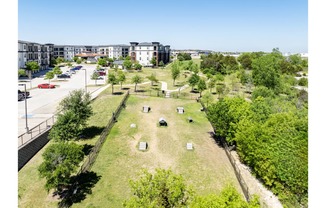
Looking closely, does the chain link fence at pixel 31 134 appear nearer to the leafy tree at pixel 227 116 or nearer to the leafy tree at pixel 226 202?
the leafy tree at pixel 226 202

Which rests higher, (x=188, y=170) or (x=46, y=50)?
(x=46, y=50)

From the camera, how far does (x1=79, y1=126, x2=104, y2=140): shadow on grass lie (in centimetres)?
A: 3601

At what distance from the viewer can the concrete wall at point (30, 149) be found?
27.5m

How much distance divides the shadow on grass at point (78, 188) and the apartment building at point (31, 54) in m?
83.3

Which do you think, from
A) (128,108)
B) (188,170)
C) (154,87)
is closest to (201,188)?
(188,170)

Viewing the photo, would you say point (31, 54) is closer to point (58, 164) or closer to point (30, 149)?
point (30, 149)

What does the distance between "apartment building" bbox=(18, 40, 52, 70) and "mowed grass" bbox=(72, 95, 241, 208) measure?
6853 cm

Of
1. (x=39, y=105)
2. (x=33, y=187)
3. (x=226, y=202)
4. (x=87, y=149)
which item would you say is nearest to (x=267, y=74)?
(x=87, y=149)

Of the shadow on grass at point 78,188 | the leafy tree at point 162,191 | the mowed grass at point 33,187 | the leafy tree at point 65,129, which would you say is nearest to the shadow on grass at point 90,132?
the mowed grass at point 33,187

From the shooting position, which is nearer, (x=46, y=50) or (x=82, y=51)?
(x=46, y=50)

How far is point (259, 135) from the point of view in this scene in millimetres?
27812

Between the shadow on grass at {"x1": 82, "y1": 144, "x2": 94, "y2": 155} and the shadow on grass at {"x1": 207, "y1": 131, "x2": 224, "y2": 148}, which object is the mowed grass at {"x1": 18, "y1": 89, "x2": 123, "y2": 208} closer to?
the shadow on grass at {"x1": 82, "y1": 144, "x2": 94, "y2": 155}
